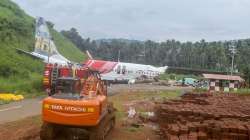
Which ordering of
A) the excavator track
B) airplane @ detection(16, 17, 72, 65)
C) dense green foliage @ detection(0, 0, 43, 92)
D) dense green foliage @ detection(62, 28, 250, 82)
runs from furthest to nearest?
dense green foliage @ detection(62, 28, 250, 82)
airplane @ detection(16, 17, 72, 65)
dense green foliage @ detection(0, 0, 43, 92)
the excavator track

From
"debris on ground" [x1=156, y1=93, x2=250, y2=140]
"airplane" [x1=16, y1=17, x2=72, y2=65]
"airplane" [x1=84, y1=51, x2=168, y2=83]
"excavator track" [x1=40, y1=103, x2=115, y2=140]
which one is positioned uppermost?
"airplane" [x1=16, y1=17, x2=72, y2=65]

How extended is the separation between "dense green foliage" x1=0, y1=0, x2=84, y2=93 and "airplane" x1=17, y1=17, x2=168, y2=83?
1659mm

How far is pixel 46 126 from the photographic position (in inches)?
611

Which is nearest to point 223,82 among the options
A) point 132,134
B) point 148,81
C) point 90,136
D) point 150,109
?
point 148,81

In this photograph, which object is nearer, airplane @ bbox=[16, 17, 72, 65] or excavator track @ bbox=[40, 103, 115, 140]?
excavator track @ bbox=[40, 103, 115, 140]

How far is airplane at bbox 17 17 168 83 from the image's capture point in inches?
1919

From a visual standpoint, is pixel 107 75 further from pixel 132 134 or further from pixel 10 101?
pixel 132 134

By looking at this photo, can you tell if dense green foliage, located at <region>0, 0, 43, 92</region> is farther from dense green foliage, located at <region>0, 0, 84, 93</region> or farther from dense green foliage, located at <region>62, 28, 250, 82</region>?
dense green foliage, located at <region>62, 28, 250, 82</region>

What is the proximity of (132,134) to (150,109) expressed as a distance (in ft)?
31.8

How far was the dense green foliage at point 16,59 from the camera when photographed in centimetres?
3885

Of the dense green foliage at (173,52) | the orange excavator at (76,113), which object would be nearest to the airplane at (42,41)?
the orange excavator at (76,113)

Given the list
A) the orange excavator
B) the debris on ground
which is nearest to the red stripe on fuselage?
the debris on ground

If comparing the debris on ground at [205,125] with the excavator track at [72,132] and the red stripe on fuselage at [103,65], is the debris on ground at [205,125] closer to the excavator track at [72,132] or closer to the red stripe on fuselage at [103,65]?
the excavator track at [72,132]

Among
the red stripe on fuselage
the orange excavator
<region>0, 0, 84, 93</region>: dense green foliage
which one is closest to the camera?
the orange excavator
